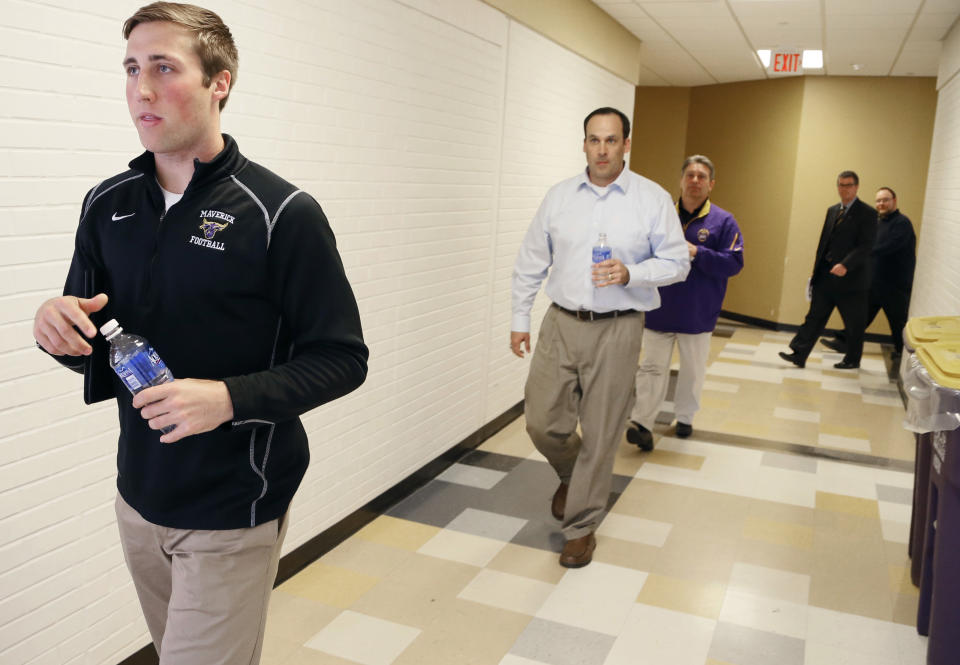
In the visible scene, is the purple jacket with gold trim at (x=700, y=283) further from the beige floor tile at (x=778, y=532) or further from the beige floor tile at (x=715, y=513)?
the beige floor tile at (x=778, y=532)

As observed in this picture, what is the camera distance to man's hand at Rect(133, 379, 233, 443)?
1.30 metres

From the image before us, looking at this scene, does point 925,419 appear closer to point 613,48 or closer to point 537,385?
point 537,385

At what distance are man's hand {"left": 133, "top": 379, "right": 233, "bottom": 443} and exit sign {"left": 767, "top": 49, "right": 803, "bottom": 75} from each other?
26.4 feet

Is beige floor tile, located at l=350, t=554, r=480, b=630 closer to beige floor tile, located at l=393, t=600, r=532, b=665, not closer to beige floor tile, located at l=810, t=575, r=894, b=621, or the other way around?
beige floor tile, located at l=393, t=600, r=532, b=665

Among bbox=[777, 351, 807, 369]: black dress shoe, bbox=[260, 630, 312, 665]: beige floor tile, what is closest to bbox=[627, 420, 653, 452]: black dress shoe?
bbox=[260, 630, 312, 665]: beige floor tile

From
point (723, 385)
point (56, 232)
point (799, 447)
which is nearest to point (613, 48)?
point (723, 385)

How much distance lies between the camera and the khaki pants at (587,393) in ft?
11.3

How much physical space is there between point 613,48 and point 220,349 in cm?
649

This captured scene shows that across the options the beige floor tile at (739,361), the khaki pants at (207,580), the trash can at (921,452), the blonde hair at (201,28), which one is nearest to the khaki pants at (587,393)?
the trash can at (921,452)

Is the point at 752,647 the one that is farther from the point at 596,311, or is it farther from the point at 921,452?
the point at 596,311

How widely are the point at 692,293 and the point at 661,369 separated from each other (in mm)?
474

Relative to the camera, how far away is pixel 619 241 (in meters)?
3.47

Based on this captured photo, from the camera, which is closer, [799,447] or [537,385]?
[537,385]

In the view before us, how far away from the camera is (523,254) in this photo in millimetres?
3766
